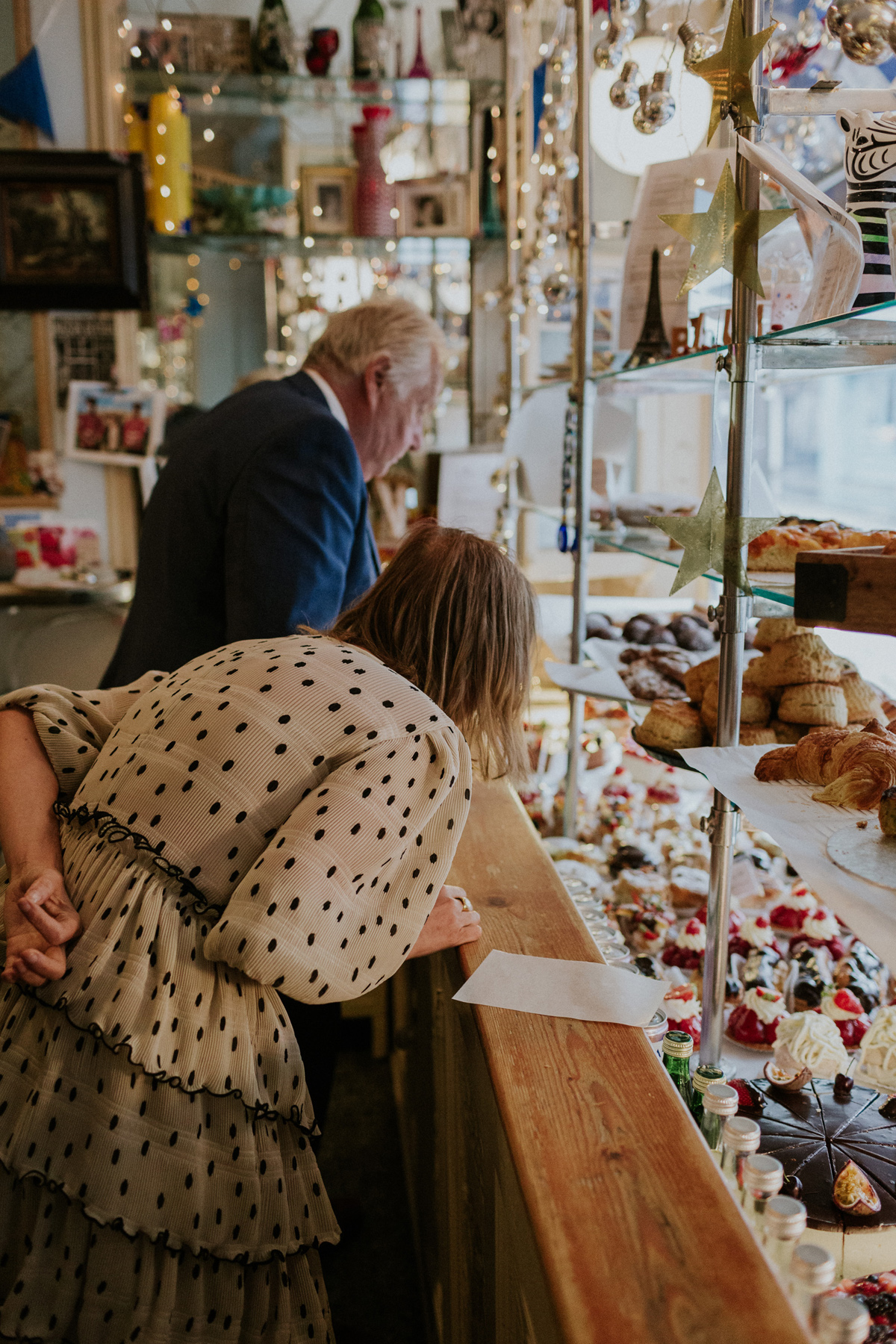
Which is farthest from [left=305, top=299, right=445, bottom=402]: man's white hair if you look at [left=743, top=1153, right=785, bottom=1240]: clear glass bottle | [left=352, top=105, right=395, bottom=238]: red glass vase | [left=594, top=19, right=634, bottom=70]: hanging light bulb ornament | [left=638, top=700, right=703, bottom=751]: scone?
[left=352, top=105, right=395, bottom=238]: red glass vase

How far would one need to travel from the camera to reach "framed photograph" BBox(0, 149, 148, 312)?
357 cm

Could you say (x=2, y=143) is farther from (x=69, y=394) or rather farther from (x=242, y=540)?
(x=242, y=540)

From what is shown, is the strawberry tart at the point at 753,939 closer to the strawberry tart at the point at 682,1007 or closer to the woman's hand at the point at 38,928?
the strawberry tart at the point at 682,1007

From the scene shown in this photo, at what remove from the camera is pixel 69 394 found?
12.2ft

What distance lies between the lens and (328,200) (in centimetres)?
379

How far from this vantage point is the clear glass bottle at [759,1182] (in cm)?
91

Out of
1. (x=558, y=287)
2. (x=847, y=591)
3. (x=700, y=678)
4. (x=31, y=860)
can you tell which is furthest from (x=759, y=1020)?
(x=558, y=287)

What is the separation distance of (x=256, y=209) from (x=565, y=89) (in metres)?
1.81

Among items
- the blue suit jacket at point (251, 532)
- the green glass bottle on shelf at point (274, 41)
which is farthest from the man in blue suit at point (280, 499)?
the green glass bottle on shelf at point (274, 41)

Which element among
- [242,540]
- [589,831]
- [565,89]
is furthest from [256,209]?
[589,831]

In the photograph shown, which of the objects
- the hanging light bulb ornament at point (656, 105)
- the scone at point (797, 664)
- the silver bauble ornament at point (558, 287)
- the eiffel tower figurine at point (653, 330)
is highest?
the hanging light bulb ornament at point (656, 105)

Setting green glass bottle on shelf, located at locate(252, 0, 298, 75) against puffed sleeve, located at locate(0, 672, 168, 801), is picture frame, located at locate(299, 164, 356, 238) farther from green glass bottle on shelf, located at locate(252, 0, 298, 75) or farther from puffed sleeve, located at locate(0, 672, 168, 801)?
puffed sleeve, located at locate(0, 672, 168, 801)

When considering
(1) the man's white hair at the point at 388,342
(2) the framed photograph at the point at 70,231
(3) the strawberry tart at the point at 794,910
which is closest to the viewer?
(3) the strawberry tart at the point at 794,910

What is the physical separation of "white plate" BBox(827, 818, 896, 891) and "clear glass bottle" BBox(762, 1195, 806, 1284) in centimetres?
27
